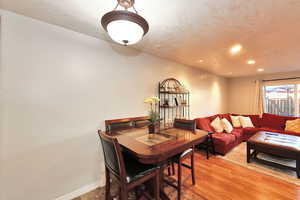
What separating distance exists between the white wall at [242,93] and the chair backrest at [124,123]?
500cm

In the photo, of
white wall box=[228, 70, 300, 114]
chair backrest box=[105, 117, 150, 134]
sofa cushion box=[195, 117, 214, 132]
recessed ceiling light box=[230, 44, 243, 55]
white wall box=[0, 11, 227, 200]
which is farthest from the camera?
white wall box=[228, 70, 300, 114]

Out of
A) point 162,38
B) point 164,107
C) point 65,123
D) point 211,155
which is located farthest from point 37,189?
point 211,155

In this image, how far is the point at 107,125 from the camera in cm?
209

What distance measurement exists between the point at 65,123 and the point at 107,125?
0.59 m

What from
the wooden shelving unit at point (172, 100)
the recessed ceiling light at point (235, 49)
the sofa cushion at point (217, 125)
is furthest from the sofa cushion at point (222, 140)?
the recessed ceiling light at point (235, 49)

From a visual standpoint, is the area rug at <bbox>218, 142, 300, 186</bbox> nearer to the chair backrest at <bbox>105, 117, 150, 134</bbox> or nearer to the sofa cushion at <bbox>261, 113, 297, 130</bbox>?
the sofa cushion at <bbox>261, 113, 297, 130</bbox>

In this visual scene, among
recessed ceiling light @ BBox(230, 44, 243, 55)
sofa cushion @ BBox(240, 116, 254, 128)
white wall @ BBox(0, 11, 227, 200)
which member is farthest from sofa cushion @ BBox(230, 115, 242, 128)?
white wall @ BBox(0, 11, 227, 200)

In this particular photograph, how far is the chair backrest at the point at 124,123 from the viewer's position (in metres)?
2.09

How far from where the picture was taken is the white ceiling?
1.32 m

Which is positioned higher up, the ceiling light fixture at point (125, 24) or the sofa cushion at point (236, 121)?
the ceiling light fixture at point (125, 24)

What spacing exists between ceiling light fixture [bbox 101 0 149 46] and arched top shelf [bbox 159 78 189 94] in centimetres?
189

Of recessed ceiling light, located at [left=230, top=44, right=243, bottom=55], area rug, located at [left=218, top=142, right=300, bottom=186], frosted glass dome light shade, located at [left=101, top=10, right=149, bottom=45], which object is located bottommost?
area rug, located at [left=218, top=142, right=300, bottom=186]

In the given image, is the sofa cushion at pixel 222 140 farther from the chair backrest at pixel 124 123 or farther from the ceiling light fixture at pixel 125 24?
the ceiling light fixture at pixel 125 24

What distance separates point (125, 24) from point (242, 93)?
6175mm
